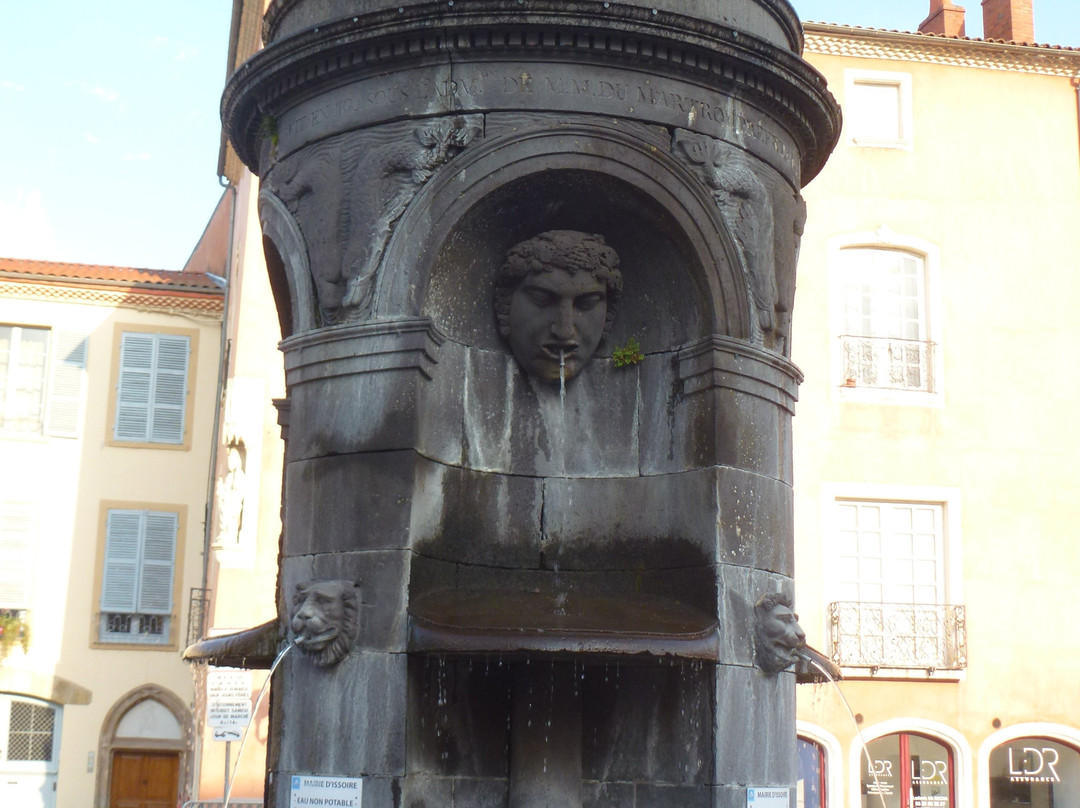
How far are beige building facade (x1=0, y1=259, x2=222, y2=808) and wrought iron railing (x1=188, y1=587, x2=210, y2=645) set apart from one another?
0.67 metres

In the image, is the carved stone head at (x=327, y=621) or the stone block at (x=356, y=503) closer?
the carved stone head at (x=327, y=621)

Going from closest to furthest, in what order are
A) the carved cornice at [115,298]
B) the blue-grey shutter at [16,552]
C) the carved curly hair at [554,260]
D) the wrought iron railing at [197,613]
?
the carved curly hair at [554,260] < the wrought iron railing at [197,613] < the blue-grey shutter at [16,552] < the carved cornice at [115,298]

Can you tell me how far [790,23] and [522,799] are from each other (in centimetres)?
430

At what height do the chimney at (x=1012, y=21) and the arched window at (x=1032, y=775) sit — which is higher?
the chimney at (x=1012, y=21)

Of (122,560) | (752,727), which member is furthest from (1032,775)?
(752,727)

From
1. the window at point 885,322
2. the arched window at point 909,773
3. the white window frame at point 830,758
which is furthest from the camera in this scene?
the window at point 885,322

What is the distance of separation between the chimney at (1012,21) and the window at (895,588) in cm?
822

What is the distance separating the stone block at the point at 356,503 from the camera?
6797 millimetres

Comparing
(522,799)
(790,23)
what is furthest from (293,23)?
(522,799)

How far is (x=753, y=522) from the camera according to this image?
23.9 feet

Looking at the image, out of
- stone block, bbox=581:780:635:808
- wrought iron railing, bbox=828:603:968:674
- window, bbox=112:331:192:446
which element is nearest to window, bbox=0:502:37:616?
window, bbox=112:331:192:446

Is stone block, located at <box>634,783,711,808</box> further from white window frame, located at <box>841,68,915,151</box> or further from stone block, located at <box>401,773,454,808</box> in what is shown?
white window frame, located at <box>841,68,915,151</box>

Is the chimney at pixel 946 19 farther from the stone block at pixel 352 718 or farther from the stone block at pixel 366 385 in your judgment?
the stone block at pixel 352 718

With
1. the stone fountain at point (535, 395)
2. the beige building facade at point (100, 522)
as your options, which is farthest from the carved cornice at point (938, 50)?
the stone fountain at point (535, 395)
